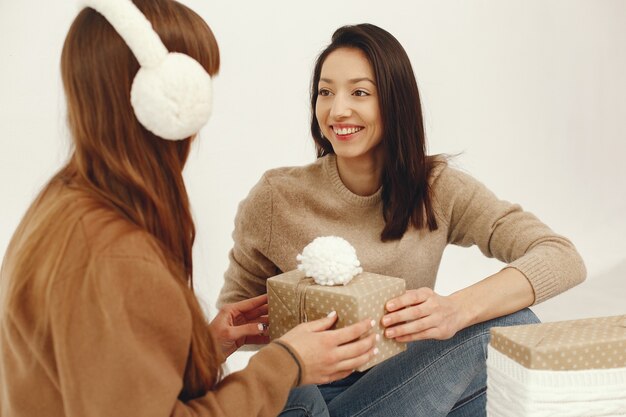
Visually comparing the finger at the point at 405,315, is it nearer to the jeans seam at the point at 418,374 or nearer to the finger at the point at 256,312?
the jeans seam at the point at 418,374

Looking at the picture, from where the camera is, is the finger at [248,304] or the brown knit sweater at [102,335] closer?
the brown knit sweater at [102,335]

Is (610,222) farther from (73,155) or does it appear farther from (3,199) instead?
(73,155)

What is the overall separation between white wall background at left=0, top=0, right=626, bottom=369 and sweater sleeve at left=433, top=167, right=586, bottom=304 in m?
0.67

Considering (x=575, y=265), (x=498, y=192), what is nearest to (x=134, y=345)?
(x=575, y=265)

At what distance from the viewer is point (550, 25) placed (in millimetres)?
3406

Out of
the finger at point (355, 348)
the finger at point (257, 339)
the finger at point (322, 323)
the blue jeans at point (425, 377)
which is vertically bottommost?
the blue jeans at point (425, 377)

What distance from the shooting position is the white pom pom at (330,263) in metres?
1.26

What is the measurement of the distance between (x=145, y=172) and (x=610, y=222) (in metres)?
3.06

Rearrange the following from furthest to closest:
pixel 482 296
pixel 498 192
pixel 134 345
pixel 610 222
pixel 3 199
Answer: pixel 610 222
pixel 498 192
pixel 3 199
pixel 482 296
pixel 134 345

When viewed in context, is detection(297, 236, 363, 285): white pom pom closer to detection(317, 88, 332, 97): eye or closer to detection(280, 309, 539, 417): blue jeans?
detection(280, 309, 539, 417): blue jeans

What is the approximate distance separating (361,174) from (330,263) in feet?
1.65

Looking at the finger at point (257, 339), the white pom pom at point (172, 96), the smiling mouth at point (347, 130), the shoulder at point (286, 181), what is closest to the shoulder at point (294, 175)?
the shoulder at point (286, 181)

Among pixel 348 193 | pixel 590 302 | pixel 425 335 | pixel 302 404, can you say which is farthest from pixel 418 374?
pixel 590 302

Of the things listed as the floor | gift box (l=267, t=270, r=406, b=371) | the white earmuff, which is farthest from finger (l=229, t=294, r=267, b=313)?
the floor
